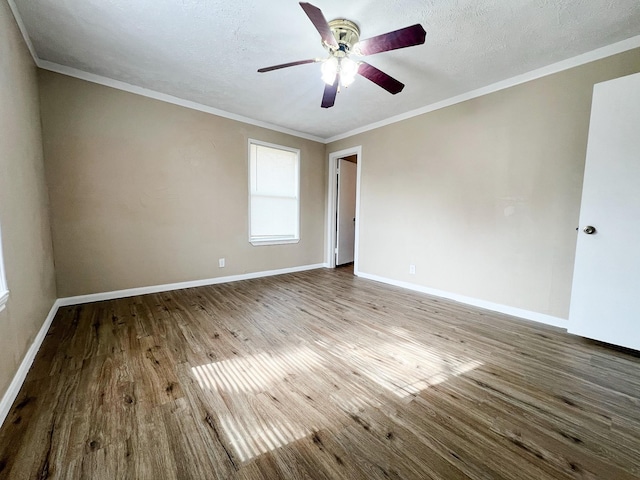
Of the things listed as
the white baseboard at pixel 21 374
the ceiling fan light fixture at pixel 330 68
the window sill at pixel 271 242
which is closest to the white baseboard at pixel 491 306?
the window sill at pixel 271 242

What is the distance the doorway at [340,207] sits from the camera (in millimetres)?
4941

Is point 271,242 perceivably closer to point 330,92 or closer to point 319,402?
point 330,92

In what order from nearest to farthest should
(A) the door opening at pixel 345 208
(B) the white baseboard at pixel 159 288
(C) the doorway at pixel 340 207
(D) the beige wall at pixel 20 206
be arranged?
(D) the beige wall at pixel 20 206 < (B) the white baseboard at pixel 159 288 < (C) the doorway at pixel 340 207 < (A) the door opening at pixel 345 208

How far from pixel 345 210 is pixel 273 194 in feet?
5.42

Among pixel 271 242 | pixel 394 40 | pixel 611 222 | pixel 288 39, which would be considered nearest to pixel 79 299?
pixel 271 242

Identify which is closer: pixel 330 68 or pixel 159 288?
pixel 330 68

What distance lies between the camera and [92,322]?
7.79 feet

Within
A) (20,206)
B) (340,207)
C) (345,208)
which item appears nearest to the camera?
(20,206)

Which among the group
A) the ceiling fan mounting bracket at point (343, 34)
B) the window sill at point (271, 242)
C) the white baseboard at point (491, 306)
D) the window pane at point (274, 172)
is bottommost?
the white baseboard at point (491, 306)

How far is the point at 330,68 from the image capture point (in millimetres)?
1973

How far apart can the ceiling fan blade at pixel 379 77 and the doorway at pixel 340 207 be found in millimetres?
2400

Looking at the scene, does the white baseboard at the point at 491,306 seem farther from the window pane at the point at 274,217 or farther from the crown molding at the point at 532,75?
the crown molding at the point at 532,75

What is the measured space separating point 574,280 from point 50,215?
5.15 m

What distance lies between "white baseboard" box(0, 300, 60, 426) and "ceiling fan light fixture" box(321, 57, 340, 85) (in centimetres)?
283
